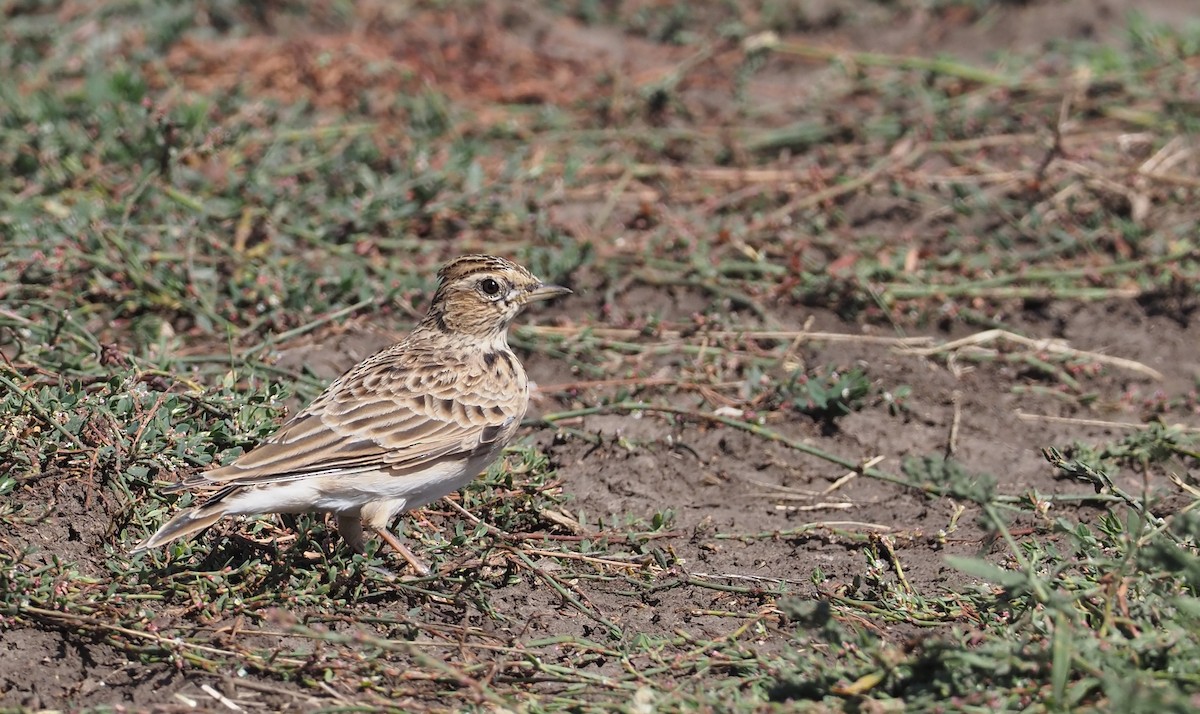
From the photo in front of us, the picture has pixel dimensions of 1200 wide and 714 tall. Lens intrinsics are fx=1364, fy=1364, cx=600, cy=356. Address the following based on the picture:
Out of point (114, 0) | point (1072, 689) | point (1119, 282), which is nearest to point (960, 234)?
point (1119, 282)

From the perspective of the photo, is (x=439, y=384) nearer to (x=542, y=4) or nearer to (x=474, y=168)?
(x=474, y=168)

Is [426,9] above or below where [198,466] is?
above

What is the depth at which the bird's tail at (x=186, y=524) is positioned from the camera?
5.15m

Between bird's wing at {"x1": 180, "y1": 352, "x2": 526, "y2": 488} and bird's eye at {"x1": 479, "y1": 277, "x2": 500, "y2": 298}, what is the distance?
Result: 0.45 metres

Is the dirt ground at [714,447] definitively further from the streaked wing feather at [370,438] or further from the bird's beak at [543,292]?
the bird's beak at [543,292]

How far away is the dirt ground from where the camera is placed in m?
5.64

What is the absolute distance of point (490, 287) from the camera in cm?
666

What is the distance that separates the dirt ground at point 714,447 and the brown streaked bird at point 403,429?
0.51 m

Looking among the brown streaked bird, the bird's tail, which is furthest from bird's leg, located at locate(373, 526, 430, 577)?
the bird's tail

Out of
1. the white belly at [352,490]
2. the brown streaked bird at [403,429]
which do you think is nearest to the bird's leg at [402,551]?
the brown streaked bird at [403,429]

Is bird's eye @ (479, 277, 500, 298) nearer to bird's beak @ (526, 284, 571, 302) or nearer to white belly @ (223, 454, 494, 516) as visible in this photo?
bird's beak @ (526, 284, 571, 302)

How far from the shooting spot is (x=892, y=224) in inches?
369

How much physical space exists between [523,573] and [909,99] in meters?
6.11

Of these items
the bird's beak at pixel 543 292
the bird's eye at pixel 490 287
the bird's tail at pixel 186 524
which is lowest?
the bird's tail at pixel 186 524
